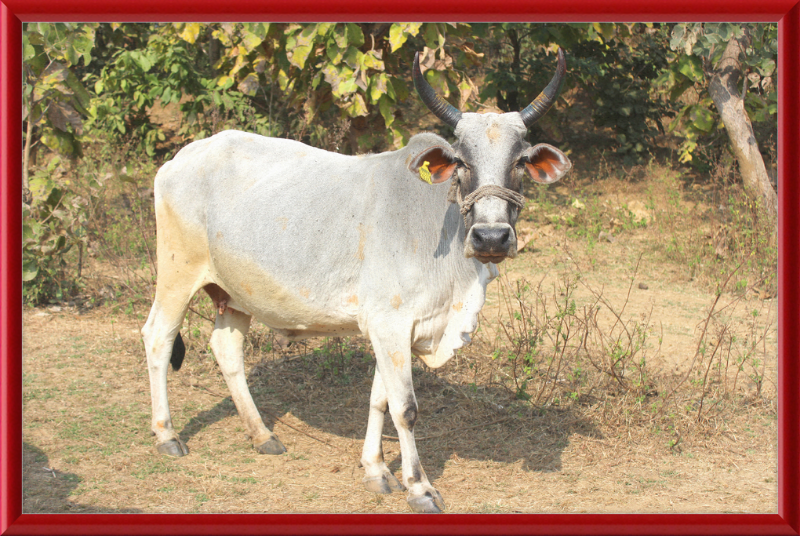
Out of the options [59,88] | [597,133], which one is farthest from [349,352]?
[597,133]

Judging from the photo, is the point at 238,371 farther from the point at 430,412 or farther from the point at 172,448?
the point at 430,412

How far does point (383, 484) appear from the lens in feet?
12.7

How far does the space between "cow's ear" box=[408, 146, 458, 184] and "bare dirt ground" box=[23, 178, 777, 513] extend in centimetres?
160

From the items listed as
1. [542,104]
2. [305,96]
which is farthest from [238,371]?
[305,96]

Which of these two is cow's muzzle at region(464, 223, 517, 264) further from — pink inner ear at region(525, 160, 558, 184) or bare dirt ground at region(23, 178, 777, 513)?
bare dirt ground at region(23, 178, 777, 513)

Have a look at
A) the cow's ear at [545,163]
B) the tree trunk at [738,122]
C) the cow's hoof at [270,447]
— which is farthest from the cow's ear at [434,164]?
the tree trunk at [738,122]

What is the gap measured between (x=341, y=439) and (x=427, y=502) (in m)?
1.10

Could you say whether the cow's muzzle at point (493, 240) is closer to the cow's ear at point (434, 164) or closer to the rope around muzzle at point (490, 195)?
the rope around muzzle at point (490, 195)

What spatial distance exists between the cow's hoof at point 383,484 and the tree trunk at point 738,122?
561cm

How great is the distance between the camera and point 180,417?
4.82m

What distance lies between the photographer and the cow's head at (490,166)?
3205mm

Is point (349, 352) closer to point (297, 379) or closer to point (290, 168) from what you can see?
point (297, 379)

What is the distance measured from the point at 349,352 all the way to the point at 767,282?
12.7 feet

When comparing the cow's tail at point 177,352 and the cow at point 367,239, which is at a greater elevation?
the cow at point 367,239
